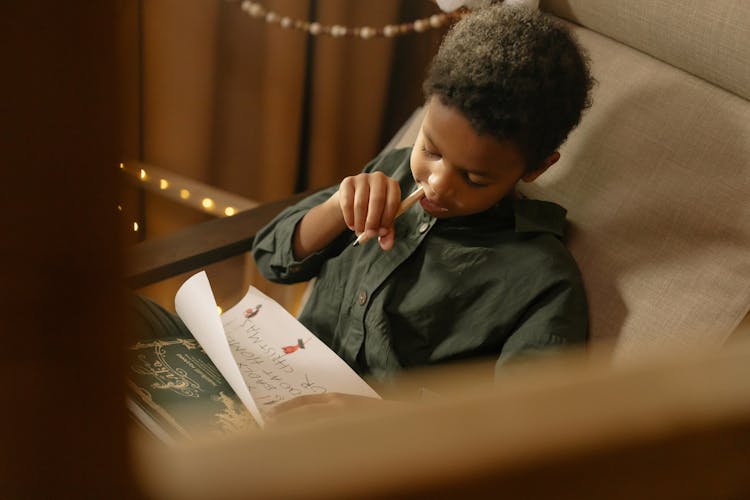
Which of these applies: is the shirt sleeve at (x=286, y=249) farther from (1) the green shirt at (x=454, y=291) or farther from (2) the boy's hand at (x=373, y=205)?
(2) the boy's hand at (x=373, y=205)

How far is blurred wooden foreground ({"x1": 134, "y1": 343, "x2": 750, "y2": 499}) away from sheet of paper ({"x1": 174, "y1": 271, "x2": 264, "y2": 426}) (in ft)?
2.48

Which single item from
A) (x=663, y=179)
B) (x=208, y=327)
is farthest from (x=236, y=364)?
(x=663, y=179)

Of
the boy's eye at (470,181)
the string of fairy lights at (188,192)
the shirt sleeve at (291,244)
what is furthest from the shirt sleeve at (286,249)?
the string of fairy lights at (188,192)

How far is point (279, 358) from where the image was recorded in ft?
3.33

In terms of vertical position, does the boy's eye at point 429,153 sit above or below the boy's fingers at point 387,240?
above

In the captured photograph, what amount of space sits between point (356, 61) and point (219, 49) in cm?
26

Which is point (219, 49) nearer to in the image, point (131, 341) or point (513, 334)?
point (513, 334)

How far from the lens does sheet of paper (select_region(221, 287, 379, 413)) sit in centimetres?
96

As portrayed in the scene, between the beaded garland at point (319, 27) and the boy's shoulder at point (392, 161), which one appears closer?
the boy's shoulder at point (392, 161)

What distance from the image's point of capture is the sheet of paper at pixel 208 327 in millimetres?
902

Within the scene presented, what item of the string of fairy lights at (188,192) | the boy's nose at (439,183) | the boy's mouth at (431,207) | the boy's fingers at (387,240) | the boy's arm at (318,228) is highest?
the boy's nose at (439,183)

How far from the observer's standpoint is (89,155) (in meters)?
0.09

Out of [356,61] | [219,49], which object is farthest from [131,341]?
[356,61]

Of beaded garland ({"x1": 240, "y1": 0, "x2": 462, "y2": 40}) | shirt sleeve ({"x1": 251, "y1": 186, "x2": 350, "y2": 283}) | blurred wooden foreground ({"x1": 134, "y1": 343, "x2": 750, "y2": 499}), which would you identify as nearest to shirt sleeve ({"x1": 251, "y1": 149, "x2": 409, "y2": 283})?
shirt sleeve ({"x1": 251, "y1": 186, "x2": 350, "y2": 283})
